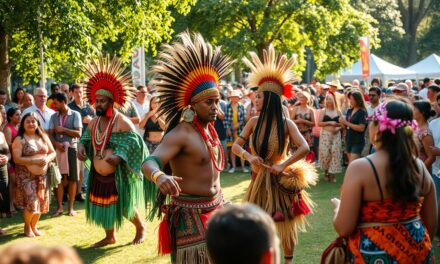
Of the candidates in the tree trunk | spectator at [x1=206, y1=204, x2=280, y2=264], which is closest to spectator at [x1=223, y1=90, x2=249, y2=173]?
the tree trunk

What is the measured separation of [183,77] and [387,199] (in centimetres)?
198

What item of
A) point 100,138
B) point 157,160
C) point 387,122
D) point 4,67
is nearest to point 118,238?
point 100,138

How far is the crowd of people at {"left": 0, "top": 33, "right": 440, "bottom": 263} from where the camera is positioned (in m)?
3.36

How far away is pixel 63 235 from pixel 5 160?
131 cm

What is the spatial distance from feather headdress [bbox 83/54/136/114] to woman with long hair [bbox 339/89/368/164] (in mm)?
4869

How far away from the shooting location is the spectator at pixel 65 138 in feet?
30.8

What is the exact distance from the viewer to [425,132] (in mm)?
6637

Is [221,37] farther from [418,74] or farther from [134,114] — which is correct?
[418,74]

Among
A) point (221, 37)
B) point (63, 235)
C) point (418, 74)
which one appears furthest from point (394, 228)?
point (418, 74)

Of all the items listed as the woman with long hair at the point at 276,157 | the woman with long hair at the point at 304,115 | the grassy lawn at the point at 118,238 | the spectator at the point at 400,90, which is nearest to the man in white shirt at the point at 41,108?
the grassy lawn at the point at 118,238

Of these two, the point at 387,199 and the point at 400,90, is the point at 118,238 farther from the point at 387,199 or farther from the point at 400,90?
the point at 400,90

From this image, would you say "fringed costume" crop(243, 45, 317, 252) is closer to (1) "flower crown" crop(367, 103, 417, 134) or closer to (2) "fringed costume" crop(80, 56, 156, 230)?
(2) "fringed costume" crop(80, 56, 156, 230)

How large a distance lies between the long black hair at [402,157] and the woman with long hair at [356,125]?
727 centimetres

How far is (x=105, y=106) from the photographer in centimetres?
721
